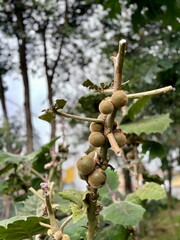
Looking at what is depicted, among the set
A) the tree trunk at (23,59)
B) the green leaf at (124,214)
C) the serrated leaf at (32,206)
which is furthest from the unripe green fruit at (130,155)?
the tree trunk at (23,59)

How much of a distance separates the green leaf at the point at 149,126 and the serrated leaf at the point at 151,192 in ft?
0.36

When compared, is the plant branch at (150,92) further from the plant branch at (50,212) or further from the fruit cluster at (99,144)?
the plant branch at (50,212)

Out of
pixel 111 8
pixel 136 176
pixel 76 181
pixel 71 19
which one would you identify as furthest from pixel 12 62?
pixel 136 176

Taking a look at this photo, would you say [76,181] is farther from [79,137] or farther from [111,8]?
[111,8]

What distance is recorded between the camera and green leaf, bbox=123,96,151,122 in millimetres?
902

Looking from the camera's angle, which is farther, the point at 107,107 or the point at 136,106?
the point at 136,106

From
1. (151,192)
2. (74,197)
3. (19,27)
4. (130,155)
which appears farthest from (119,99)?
(19,27)

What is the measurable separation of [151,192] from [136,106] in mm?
207

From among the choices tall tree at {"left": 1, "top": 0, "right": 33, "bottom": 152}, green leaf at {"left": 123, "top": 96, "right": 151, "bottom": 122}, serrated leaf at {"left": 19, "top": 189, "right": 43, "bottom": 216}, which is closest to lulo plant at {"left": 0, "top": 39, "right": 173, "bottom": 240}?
serrated leaf at {"left": 19, "top": 189, "right": 43, "bottom": 216}

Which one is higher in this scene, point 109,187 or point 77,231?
point 109,187

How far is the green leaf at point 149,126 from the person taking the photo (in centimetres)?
86

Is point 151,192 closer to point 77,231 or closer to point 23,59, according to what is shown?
point 77,231

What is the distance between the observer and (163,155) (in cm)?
98

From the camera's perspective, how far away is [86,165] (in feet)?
1.20
